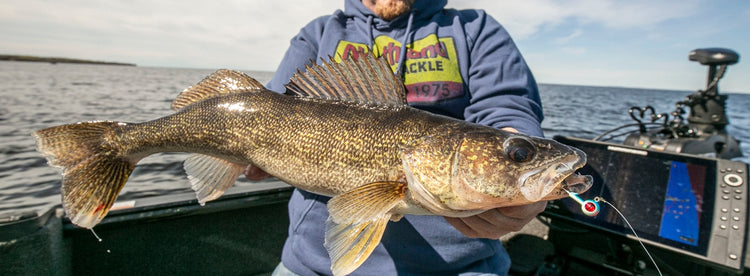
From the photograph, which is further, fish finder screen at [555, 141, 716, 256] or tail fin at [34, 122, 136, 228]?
fish finder screen at [555, 141, 716, 256]

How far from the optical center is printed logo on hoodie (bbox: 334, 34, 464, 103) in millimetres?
2453

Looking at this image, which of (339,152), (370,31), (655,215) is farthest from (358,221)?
(655,215)

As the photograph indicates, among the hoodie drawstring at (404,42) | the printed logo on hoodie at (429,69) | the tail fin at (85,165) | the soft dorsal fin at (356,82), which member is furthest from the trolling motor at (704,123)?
the tail fin at (85,165)

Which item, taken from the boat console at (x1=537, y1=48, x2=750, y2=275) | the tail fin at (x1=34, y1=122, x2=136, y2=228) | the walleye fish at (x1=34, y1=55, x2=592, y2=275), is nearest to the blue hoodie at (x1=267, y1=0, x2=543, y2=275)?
the walleye fish at (x1=34, y1=55, x2=592, y2=275)

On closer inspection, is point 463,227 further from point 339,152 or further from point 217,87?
point 217,87

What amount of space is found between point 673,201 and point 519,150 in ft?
6.41

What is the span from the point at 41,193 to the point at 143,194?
1.81 meters

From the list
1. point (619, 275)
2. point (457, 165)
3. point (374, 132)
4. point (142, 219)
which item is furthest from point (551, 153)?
point (142, 219)

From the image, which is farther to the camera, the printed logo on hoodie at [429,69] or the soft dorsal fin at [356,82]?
the printed logo on hoodie at [429,69]

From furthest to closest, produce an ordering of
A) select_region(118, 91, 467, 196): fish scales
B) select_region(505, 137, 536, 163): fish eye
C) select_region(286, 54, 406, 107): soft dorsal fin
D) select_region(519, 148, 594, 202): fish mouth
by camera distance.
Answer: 1. select_region(286, 54, 406, 107): soft dorsal fin
2. select_region(118, 91, 467, 196): fish scales
3. select_region(505, 137, 536, 163): fish eye
4. select_region(519, 148, 594, 202): fish mouth

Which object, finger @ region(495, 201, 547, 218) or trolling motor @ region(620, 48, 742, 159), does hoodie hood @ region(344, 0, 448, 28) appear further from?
trolling motor @ region(620, 48, 742, 159)

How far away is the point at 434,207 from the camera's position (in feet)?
5.71

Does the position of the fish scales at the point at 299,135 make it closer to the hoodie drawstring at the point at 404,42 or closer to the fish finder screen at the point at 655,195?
the hoodie drawstring at the point at 404,42

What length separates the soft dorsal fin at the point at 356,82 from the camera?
2045 mm
